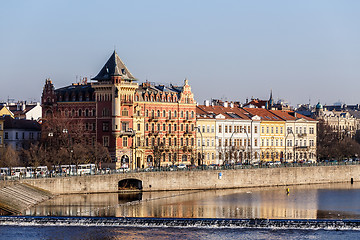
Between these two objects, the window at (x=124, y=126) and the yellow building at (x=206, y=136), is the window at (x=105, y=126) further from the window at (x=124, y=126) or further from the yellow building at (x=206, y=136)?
the yellow building at (x=206, y=136)

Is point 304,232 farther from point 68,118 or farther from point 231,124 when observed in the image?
point 231,124

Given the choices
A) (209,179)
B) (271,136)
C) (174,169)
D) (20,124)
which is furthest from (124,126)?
(271,136)

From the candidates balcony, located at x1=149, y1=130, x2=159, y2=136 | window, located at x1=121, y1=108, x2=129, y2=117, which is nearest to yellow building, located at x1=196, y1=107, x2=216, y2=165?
balcony, located at x1=149, y1=130, x2=159, y2=136

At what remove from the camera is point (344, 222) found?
91062 mm

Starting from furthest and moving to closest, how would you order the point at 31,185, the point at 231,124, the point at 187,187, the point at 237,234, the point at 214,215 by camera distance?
1. the point at 231,124
2. the point at 187,187
3. the point at 31,185
4. the point at 214,215
5. the point at 237,234

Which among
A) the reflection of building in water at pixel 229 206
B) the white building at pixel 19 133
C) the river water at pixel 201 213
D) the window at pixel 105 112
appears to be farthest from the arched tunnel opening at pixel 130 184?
the white building at pixel 19 133

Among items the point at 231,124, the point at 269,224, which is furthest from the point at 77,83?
the point at 269,224

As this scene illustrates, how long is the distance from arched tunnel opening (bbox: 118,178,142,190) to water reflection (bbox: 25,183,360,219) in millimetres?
2886

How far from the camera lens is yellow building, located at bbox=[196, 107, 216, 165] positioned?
159250 mm

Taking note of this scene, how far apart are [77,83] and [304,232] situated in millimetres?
74632

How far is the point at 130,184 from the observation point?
126938 millimetres

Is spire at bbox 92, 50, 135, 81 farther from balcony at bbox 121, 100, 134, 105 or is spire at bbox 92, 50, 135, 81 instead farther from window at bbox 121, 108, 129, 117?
window at bbox 121, 108, 129, 117

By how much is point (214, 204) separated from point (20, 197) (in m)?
23.5

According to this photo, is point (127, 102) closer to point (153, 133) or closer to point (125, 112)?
point (125, 112)
